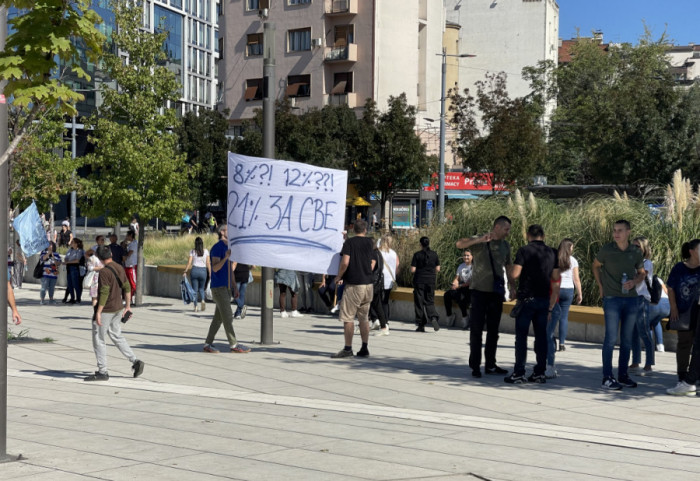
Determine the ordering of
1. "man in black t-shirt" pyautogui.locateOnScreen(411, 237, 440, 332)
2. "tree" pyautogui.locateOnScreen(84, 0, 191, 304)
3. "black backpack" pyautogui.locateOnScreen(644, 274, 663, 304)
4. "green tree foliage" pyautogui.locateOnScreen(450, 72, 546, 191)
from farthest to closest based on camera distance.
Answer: "green tree foliage" pyautogui.locateOnScreen(450, 72, 546, 191)
"tree" pyautogui.locateOnScreen(84, 0, 191, 304)
"man in black t-shirt" pyautogui.locateOnScreen(411, 237, 440, 332)
"black backpack" pyautogui.locateOnScreen(644, 274, 663, 304)

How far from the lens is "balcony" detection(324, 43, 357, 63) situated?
6469cm

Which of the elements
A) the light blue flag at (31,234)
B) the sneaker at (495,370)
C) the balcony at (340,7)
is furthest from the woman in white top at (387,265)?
the balcony at (340,7)

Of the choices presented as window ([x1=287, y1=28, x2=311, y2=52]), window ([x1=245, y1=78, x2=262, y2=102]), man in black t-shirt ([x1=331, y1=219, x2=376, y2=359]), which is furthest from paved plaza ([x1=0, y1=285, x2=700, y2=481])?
window ([x1=245, y1=78, x2=262, y2=102])

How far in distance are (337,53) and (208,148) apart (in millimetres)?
13033

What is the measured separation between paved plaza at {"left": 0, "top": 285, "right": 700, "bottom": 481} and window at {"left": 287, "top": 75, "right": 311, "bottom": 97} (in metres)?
53.5

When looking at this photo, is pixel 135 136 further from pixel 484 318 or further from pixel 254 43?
pixel 254 43

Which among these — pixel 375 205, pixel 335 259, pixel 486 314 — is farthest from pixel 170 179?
pixel 375 205

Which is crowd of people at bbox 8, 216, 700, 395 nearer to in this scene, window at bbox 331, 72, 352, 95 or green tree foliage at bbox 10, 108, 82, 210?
green tree foliage at bbox 10, 108, 82, 210

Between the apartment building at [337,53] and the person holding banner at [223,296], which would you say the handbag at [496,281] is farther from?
the apartment building at [337,53]

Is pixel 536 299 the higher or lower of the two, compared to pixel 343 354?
higher

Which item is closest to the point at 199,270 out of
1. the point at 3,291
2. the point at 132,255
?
the point at 132,255

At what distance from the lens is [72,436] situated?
7.98 m

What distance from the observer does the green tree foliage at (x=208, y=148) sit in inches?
2228

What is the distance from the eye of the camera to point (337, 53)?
214ft
